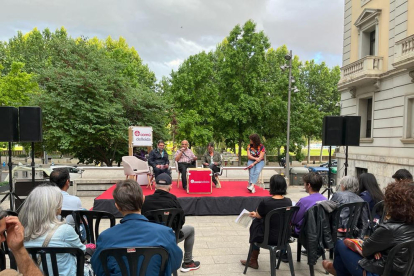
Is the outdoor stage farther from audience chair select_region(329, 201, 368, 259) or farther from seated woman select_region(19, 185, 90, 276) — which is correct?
seated woman select_region(19, 185, 90, 276)

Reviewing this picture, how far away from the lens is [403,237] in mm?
2219

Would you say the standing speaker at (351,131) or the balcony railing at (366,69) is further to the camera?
the balcony railing at (366,69)

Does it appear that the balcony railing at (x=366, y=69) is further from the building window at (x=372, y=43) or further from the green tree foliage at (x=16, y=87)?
the green tree foliage at (x=16, y=87)

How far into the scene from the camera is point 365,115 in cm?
1306

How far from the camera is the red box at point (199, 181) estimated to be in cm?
707

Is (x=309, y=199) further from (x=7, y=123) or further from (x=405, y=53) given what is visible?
(x=405, y=53)

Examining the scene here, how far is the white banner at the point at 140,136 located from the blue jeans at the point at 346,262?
7837 millimetres

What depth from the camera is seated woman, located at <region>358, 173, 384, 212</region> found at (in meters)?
3.78

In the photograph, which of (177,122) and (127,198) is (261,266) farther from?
(177,122)

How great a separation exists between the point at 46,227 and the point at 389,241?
8.70ft

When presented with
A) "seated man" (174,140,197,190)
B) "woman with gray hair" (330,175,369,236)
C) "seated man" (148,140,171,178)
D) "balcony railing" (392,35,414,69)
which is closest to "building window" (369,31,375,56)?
"balcony railing" (392,35,414,69)

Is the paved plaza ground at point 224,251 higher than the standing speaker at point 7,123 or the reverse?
the reverse

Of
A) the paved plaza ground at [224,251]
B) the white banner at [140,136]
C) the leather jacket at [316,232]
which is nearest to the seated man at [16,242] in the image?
the paved plaza ground at [224,251]

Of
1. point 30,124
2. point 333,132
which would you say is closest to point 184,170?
point 30,124
